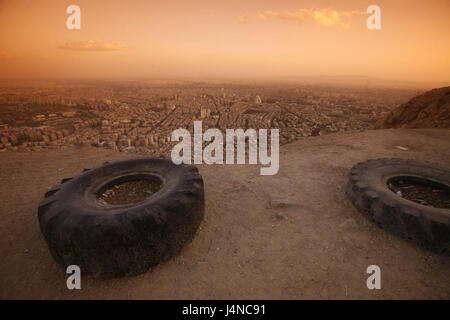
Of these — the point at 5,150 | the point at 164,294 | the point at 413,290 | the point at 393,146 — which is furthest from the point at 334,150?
the point at 5,150

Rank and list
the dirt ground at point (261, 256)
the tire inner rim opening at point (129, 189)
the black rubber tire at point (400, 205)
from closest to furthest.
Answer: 1. the dirt ground at point (261, 256)
2. the black rubber tire at point (400, 205)
3. the tire inner rim opening at point (129, 189)

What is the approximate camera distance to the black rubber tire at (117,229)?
7.82 feet

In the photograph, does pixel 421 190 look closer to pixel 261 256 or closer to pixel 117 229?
pixel 261 256

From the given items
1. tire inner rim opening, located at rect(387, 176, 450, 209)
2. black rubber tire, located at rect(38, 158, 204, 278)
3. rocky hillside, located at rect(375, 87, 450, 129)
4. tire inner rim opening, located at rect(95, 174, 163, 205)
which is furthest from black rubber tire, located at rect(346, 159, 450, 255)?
rocky hillside, located at rect(375, 87, 450, 129)

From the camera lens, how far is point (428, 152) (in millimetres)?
6227

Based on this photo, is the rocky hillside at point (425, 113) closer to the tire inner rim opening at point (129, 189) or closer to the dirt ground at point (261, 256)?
the dirt ground at point (261, 256)

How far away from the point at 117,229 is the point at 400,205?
4.12m

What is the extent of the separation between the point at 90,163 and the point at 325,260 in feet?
24.4

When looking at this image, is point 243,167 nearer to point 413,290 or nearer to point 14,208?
point 413,290

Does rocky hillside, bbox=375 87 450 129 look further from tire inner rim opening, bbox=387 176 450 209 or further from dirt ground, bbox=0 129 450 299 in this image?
dirt ground, bbox=0 129 450 299

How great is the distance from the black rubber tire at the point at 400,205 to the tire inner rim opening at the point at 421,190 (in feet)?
0.32

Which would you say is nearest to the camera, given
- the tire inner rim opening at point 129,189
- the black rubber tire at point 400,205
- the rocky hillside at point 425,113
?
the black rubber tire at point 400,205

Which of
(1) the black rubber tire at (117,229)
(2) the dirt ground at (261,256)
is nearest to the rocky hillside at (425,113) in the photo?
(2) the dirt ground at (261,256)
